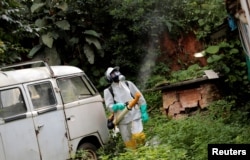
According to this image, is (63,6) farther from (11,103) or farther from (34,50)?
(11,103)

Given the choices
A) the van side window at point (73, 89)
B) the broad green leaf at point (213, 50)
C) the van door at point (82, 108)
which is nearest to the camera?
the van door at point (82, 108)

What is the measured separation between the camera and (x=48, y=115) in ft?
23.4

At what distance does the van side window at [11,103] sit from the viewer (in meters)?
6.62

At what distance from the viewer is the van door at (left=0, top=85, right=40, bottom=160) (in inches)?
255

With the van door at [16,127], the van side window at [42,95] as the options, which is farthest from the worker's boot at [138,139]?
the van door at [16,127]

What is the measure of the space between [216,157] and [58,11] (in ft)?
36.7

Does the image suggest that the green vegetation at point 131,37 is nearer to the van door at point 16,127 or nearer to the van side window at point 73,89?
the van side window at point 73,89

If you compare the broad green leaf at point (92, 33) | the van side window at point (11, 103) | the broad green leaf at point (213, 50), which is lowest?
the van side window at point (11, 103)

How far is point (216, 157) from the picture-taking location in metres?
4.70

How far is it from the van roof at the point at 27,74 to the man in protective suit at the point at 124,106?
2.94 feet

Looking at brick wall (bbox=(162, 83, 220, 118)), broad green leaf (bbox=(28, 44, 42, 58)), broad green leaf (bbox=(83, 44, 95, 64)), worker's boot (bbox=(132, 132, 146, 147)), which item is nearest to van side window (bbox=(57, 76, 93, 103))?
worker's boot (bbox=(132, 132, 146, 147))

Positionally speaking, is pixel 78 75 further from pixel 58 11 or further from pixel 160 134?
pixel 58 11

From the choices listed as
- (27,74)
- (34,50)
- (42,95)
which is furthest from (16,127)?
(34,50)

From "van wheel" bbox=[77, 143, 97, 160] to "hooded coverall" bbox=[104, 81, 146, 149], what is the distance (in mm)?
675
